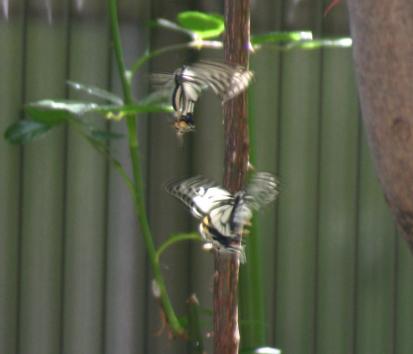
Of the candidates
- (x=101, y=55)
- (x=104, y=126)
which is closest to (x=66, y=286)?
(x=104, y=126)

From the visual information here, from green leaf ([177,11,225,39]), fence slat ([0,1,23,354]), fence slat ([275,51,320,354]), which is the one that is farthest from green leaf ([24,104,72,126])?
fence slat ([275,51,320,354])

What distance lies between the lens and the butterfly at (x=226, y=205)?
0.50m

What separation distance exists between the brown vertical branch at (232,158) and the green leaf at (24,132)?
1.16 meters

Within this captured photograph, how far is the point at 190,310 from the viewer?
128 cm

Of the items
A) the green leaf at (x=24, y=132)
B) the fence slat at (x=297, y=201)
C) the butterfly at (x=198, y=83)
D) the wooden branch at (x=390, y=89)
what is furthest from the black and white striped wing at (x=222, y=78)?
the fence slat at (x=297, y=201)

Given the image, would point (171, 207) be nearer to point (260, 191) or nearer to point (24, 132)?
point (24, 132)

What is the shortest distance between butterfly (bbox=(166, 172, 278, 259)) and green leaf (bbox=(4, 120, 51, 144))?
1.22 meters

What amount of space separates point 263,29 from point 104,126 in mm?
472

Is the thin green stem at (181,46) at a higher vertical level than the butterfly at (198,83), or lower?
higher

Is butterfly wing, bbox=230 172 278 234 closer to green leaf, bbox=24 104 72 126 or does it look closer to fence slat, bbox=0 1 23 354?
green leaf, bbox=24 104 72 126

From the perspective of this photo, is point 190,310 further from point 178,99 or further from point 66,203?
point 66,203

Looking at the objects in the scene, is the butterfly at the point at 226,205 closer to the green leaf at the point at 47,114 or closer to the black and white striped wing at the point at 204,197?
the black and white striped wing at the point at 204,197

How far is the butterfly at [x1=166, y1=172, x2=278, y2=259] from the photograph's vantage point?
50 centimetres

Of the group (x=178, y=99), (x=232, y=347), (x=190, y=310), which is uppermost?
(x=178, y=99)
